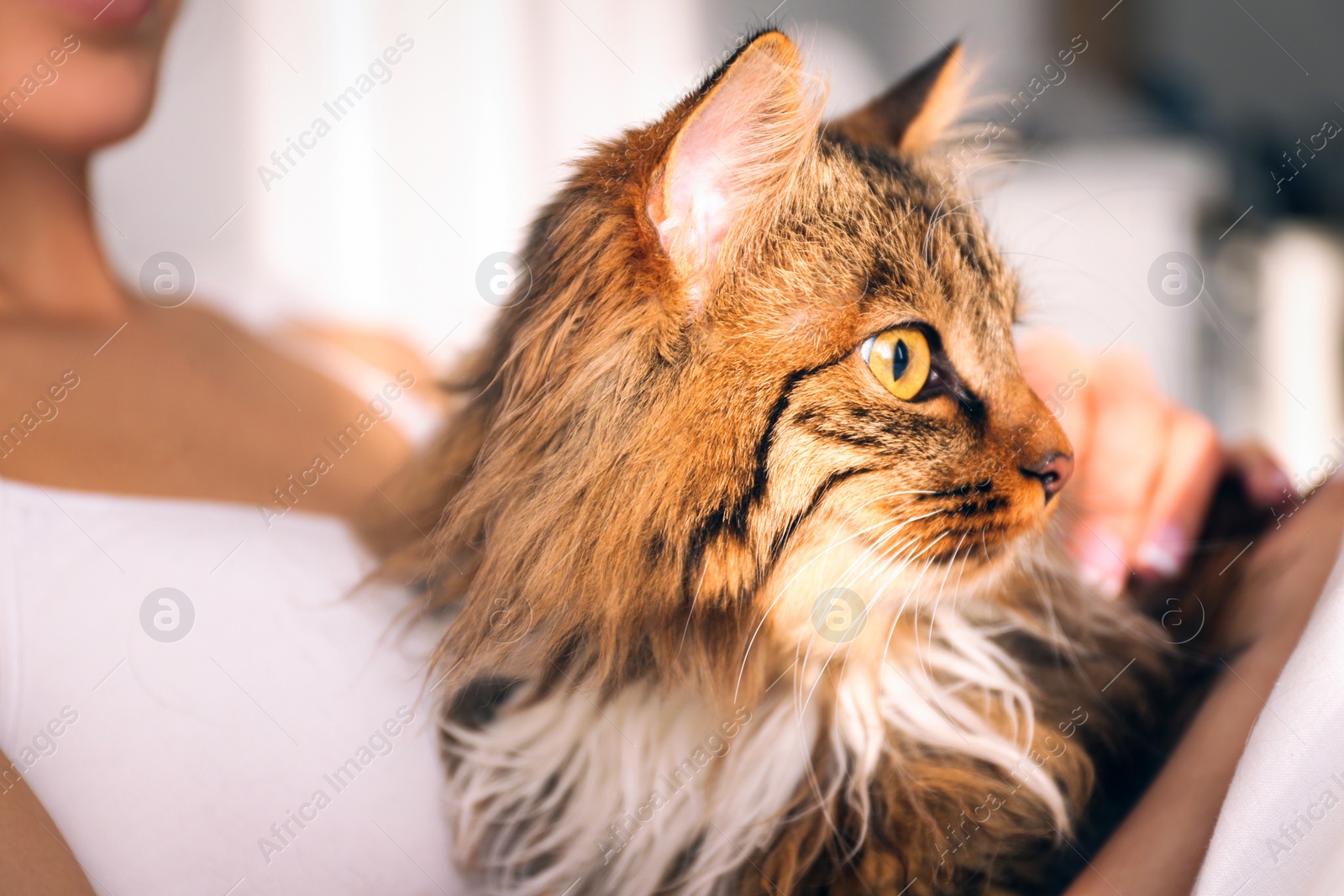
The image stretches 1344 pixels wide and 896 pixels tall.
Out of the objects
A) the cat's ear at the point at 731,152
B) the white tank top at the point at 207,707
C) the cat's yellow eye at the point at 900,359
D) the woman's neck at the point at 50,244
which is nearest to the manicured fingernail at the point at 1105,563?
the cat's yellow eye at the point at 900,359

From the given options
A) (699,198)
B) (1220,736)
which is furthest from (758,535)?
(1220,736)

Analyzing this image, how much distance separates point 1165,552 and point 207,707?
890 millimetres

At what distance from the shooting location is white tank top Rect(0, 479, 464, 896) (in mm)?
548

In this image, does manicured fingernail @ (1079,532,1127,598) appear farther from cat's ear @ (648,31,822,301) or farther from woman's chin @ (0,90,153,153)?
woman's chin @ (0,90,153,153)

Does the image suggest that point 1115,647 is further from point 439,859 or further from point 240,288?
point 240,288

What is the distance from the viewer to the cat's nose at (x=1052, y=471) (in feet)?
1.90

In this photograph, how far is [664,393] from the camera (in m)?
0.52

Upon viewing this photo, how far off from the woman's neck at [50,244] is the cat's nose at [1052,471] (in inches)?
32.5

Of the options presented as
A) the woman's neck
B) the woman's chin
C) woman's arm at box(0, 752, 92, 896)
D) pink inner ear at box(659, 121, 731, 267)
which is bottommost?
woman's arm at box(0, 752, 92, 896)

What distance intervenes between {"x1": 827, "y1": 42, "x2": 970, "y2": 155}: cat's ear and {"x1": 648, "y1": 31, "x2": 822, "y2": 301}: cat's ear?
0.15m

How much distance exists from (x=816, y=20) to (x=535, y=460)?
0.89m

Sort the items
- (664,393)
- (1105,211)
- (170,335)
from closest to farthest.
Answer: (664,393)
(170,335)
(1105,211)

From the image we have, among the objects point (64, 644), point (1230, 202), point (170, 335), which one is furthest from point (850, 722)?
point (1230, 202)

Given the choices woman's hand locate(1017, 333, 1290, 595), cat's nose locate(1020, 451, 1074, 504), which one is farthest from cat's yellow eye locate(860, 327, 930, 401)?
woman's hand locate(1017, 333, 1290, 595)
